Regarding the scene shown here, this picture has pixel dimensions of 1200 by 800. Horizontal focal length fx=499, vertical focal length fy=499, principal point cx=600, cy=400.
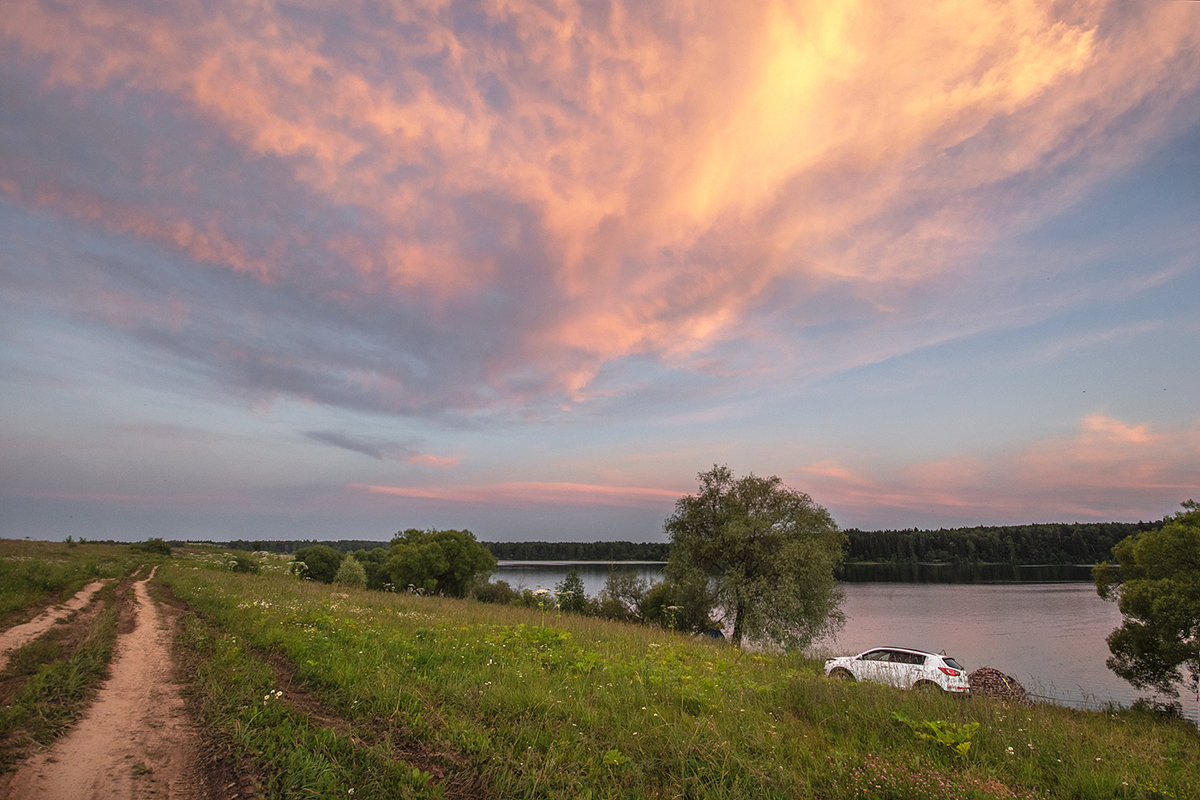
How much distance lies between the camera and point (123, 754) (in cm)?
535

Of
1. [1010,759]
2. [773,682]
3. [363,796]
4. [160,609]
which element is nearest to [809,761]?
[1010,759]

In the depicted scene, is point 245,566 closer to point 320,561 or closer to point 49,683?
point 320,561

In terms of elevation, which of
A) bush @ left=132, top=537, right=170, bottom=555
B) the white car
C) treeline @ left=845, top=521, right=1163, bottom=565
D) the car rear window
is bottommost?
treeline @ left=845, top=521, right=1163, bottom=565

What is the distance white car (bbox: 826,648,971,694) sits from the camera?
995 cm

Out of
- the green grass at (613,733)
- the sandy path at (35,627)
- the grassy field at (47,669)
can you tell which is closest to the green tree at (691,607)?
the green grass at (613,733)

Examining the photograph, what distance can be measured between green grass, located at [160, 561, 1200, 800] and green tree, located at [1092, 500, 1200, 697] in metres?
18.6

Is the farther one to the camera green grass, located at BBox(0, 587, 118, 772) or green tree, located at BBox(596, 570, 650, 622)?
green tree, located at BBox(596, 570, 650, 622)

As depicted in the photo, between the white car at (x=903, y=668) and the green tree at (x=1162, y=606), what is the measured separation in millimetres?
11181

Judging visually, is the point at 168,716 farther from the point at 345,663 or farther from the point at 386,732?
the point at 386,732

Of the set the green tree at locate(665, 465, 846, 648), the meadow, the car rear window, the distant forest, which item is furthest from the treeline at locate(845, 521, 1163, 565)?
the meadow

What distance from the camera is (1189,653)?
65.3 feet

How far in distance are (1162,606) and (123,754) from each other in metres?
31.9

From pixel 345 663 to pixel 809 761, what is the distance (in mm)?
6784

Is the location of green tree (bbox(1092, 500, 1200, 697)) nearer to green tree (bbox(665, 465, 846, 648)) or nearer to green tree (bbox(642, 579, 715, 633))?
green tree (bbox(665, 465, 846, 648))
